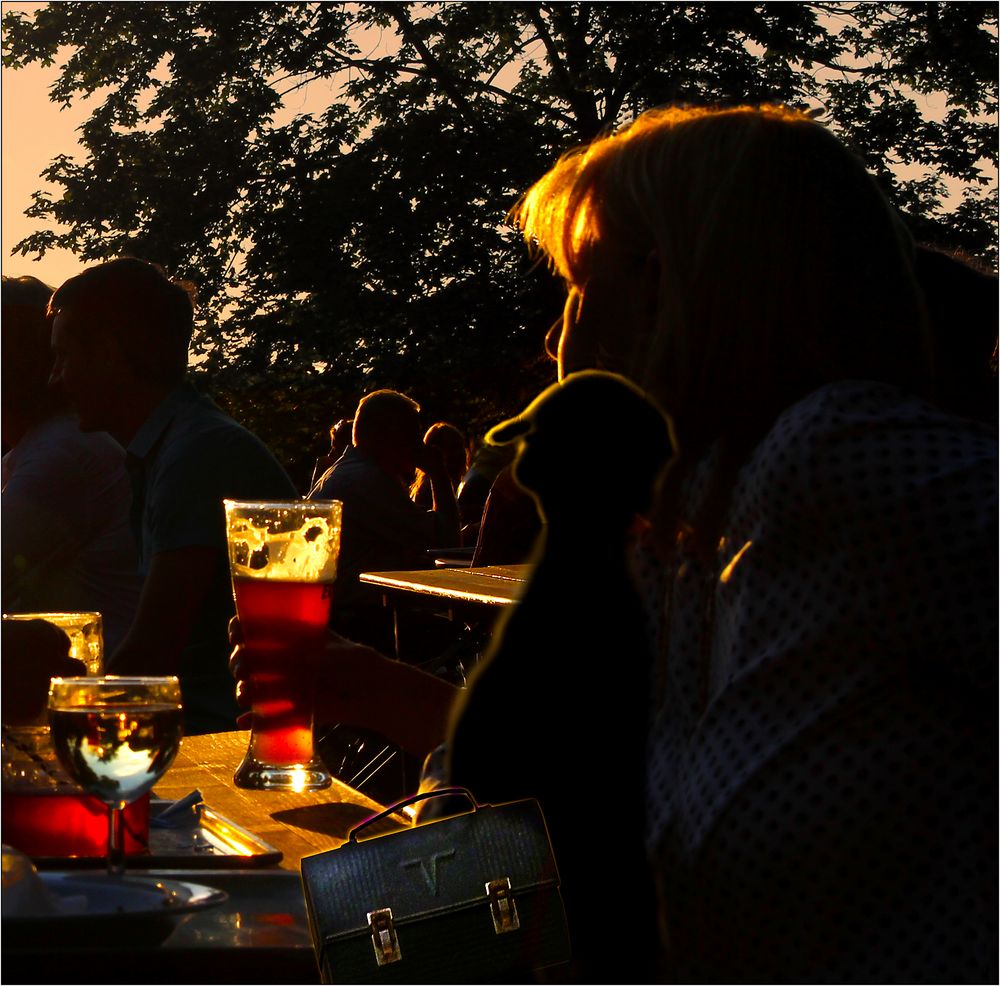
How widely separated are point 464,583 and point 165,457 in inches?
78.2

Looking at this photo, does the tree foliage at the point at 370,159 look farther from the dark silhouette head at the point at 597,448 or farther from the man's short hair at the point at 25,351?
the dark silhouette head at the point at 597,448

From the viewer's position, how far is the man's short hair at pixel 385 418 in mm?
6113

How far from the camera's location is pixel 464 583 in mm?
4629

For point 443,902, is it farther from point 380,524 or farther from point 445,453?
point 445,453

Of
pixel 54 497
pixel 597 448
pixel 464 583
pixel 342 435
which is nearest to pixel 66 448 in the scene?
pixel 54 497

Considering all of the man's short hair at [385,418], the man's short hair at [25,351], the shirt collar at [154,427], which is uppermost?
the man's short hair at [25,351]

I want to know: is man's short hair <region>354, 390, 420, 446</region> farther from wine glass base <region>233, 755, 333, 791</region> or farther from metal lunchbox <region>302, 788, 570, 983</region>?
metal lunchbox <region>302, 788, 570, 983</region>

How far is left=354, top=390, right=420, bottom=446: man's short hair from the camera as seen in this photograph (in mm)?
6113

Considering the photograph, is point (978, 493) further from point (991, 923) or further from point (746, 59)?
point (746, 59)

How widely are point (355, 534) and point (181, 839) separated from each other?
15.8ft

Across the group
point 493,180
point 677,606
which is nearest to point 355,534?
point 677,606

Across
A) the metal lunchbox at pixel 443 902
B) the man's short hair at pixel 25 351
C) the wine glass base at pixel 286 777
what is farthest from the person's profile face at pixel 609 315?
the man's short hair at pixel 25 351

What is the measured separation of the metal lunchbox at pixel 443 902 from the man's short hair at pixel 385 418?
5109mm

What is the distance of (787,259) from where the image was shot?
1.17m
